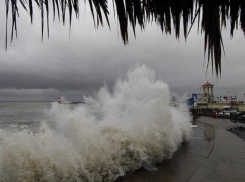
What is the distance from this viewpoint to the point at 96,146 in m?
5.66

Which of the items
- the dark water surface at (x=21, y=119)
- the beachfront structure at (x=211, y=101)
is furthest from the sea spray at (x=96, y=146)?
the beachfront structure at (x=211, y=101)

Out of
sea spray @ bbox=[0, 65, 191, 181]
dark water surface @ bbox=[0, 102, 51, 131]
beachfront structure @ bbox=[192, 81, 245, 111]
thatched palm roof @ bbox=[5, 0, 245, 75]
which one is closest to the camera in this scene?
thatched palm roof @ bbox=[5, 0, 245, 75]

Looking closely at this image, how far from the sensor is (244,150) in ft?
21.5

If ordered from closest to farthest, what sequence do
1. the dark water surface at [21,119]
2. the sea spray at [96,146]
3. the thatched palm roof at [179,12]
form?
the thatched palm roof at [179,12], the sea spray at [96,146], the dark water surface at [21,119]

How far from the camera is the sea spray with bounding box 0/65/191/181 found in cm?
440

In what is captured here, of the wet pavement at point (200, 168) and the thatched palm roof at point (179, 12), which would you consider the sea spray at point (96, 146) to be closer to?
the wet pavement at point (200, 168)

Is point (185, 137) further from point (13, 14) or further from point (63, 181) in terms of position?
point (13, 14)

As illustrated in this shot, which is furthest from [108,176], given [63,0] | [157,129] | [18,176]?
[63,0]

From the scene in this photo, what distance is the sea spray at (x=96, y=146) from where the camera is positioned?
4.40 meters

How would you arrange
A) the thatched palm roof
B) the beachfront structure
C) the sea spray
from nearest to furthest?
the thatched palm roof, the sea spray, the beachfront structure

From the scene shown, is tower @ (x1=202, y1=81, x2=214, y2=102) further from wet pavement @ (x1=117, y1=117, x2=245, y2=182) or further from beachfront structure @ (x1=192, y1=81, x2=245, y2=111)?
wet pavement @ (x1=117, y1=117, x2=245, y2=182)

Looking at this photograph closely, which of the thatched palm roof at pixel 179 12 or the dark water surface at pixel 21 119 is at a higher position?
the thatched palm roof at pixel 179 12

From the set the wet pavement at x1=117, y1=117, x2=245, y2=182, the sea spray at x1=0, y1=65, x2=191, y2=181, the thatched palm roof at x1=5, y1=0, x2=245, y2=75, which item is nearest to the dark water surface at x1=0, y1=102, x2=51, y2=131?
the sea spray at x1=0, y1=65, x2=191, y2=181

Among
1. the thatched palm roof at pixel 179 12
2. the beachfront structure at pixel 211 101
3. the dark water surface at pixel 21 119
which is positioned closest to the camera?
the thatched palm roof at pixel 179 12
